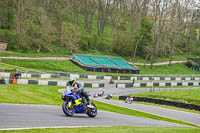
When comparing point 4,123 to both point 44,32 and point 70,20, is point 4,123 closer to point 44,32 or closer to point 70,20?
point 44,32

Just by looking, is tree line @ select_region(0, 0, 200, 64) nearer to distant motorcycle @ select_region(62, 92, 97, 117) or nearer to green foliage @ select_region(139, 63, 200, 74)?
green foliage @ select_region(139, 63, 200, 74)

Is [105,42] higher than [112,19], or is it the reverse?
[112,19]

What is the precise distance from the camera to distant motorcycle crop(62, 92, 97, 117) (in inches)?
554

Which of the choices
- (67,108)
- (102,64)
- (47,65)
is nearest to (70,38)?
(102,64)

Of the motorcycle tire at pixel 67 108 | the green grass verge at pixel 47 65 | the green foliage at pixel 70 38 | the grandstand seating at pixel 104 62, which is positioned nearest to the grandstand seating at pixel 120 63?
the grandstand seating at pixel 104 62

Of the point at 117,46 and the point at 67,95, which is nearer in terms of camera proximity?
the point at 67,95

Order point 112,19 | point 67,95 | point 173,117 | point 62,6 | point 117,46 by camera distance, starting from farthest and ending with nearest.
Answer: point 112,19, point 62,6, point 117,46, point 173,117, point 67,95

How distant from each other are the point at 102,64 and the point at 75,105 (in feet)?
164

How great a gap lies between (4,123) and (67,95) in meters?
4.10

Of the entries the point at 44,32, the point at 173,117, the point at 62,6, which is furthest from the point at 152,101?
the point at 62,6

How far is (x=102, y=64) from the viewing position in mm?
64375

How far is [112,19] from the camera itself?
4422 inches

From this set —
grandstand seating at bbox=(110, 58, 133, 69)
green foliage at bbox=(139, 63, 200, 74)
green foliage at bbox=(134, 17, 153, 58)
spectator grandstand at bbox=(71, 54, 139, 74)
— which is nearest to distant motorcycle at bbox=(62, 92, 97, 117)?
spectator grandstand at bbox=(71, 54, 139, 74)

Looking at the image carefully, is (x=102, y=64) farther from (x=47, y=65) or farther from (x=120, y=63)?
(x=47, y=65)
